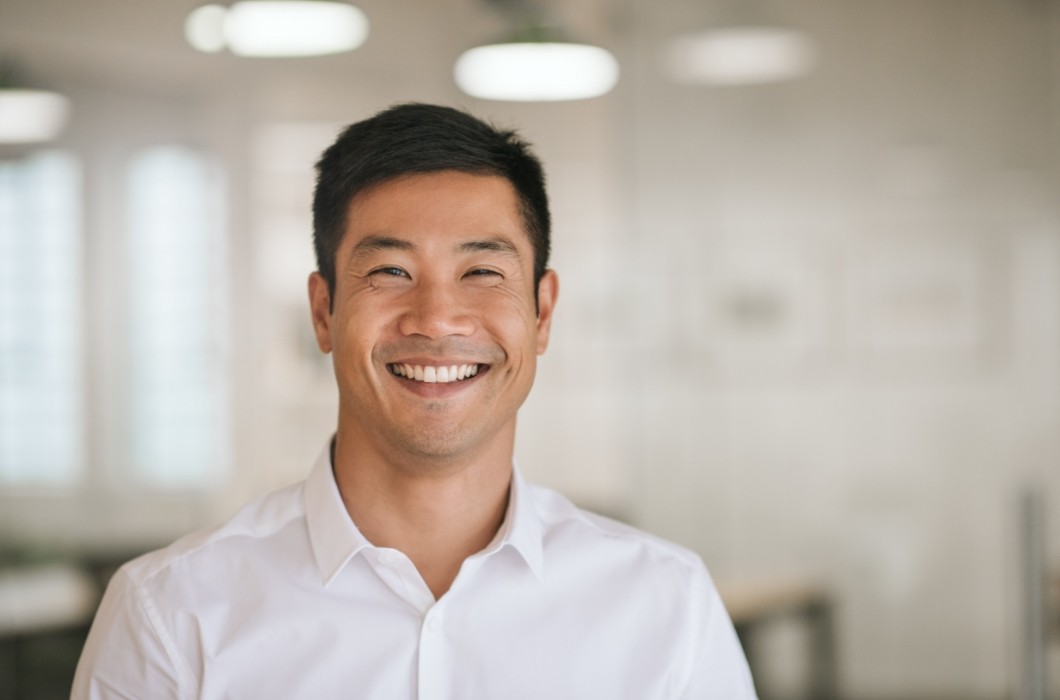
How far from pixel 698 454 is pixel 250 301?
Result: 1175mm

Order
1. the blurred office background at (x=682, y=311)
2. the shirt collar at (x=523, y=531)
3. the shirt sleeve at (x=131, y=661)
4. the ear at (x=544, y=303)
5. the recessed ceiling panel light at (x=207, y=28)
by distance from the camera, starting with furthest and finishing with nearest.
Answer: the recessed ceiling panel light at (x=207, y=28)
the blurred office background at (x=682, y=311)
the ear at (x=544, y=303)
the shirt collar at (x=523, y=531)
the shirt sleeve at (x=131, y=661)

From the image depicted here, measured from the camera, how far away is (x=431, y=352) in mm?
1392

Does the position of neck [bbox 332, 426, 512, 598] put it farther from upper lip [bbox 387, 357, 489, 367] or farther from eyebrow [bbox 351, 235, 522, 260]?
eyebrow [bbox 351, 235, 522, 260]

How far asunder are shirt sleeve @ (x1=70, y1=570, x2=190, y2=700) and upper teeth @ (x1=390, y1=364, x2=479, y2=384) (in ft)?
1.28

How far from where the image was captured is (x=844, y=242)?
9.71ft

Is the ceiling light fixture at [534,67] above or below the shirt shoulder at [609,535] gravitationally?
above

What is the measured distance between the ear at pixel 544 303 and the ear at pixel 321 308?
26 centimetres

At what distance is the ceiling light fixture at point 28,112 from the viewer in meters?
2.95

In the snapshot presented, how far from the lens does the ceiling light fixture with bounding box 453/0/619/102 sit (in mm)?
3111

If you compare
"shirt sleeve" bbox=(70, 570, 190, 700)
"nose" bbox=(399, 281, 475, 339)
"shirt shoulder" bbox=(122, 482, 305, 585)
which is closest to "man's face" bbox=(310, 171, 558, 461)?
"nose" bbox=(399, 281, 475, 339)

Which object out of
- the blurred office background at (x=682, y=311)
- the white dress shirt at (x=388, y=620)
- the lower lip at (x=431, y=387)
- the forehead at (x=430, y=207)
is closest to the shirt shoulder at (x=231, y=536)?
the white dress shirt at (x=388, y=620)

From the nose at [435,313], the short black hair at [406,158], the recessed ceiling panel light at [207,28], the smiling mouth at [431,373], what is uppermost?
the recessed ceiling panel light at [207,28]

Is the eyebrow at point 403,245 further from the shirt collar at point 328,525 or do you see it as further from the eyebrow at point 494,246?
the shirt collar at point 328,525

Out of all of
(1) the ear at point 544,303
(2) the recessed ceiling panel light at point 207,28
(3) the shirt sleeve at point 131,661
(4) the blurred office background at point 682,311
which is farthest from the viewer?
(2) the recessed ceiling panel light at point 207,28
